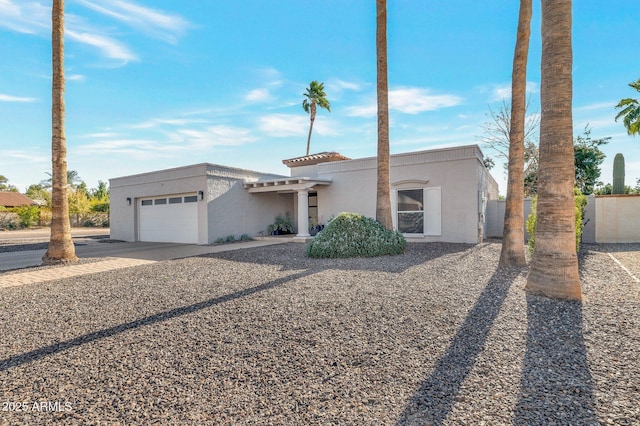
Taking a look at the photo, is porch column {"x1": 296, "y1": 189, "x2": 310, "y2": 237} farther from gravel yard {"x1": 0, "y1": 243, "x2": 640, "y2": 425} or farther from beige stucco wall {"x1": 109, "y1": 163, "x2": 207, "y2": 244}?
gravel yard {"x1": 0, "y1": 243, "x2": 640, "y2": 425}

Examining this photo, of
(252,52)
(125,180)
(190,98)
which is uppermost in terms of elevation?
(252,52)

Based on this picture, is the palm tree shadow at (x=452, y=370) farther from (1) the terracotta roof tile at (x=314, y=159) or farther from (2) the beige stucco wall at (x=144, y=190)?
(1) the terracotta roof tile at (x=314, y=159)

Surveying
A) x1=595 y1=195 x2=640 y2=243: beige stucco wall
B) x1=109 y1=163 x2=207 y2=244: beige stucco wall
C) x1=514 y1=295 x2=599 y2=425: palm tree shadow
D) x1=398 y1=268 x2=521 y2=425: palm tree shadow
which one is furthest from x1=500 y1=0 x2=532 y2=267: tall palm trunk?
x1=109 y1=163 x2=207 y2=244: beige stucco wall

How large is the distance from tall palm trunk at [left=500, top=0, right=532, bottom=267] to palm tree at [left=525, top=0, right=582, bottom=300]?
2649 millimetres

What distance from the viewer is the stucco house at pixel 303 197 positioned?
12.9 m

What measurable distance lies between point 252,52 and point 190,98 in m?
3.70

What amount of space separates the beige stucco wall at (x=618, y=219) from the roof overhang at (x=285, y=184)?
12.3m

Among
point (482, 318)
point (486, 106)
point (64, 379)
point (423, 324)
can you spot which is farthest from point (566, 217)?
point (486, 106)

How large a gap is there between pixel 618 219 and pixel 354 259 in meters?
13.3

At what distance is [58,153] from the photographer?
9.19 m

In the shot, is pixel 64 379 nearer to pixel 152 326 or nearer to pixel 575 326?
pixel 152 326

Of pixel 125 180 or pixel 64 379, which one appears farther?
pixel 125 180

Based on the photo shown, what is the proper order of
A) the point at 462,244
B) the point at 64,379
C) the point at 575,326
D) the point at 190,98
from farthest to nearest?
the point at 190,98 < the point at 462,244 < the point at 575,326 < the point at 64,379

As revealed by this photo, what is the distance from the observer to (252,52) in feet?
41.5
